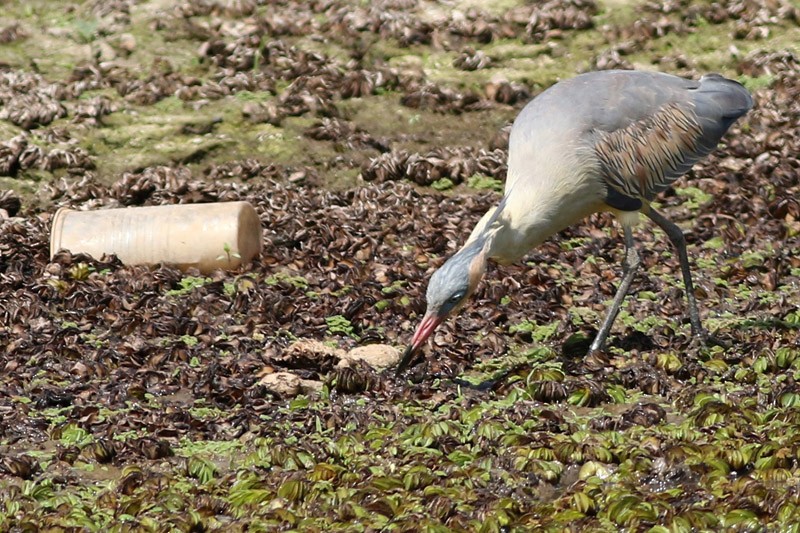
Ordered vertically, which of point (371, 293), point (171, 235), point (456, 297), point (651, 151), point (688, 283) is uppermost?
point (651, 151)

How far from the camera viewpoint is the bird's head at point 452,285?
24.6ft

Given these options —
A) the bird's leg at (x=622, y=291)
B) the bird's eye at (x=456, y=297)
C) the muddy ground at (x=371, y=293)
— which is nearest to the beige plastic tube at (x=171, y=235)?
the muddy ground at (x=371, y=293)

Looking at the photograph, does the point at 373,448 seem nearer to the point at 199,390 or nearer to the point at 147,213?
the point at 199,390

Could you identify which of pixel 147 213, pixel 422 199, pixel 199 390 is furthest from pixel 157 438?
pixel 422 199

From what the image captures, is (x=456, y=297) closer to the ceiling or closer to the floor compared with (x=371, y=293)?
closer to the ceiling

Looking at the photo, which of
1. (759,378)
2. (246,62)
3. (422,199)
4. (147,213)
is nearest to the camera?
(759,378)

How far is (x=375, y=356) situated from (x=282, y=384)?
0.77m

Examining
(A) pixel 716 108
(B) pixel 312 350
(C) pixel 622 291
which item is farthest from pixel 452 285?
(A) pixel 716 108

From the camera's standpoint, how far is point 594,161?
8023mm

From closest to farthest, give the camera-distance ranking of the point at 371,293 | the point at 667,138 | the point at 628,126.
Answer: the point at 628,126, the point at 667,138, the point at 371,293

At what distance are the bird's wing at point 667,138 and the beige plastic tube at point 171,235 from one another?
3222mm

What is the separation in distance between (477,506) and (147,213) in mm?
4837

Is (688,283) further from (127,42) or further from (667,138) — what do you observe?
(127,42)

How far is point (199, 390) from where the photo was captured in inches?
309
